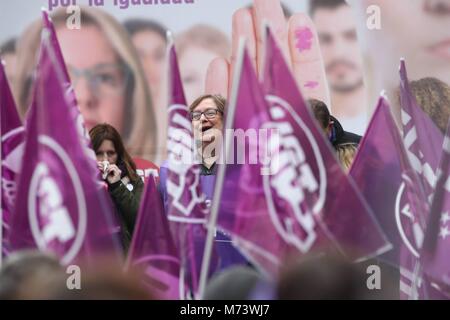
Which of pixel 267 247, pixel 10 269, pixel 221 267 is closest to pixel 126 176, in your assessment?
pixel 221 267

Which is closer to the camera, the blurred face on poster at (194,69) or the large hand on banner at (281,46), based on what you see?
the large hand on banner at (281,46)

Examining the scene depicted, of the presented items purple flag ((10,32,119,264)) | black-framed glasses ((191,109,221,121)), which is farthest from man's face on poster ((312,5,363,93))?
purple flag ((10,32,119,264))

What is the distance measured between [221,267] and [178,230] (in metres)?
0.29

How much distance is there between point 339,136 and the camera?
550 centimetres

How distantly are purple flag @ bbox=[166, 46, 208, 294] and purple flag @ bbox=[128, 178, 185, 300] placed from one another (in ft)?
0.22

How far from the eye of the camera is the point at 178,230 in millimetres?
4473

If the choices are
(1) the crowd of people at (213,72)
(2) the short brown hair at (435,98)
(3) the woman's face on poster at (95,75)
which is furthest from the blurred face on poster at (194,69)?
(2) the short brown hair at (435,98)

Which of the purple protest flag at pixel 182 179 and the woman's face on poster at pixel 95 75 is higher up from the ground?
the woman's face on poster at pixel 95 75

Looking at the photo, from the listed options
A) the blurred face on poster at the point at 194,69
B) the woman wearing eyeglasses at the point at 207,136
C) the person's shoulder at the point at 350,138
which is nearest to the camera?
the woman wearing eyeglasses at the point at 207,136

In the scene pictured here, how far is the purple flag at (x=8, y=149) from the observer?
4.50m

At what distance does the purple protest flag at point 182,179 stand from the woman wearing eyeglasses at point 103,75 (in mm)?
1609

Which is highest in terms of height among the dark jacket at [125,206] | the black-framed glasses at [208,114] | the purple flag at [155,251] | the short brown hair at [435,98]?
the short brown hair at [435,98]

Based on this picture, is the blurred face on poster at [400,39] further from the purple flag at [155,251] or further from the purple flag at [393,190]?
the purple flag at [155,251]
